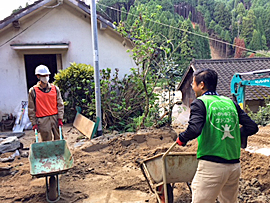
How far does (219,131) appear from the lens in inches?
Answer: 94.7

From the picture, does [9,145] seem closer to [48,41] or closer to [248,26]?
[48,41]

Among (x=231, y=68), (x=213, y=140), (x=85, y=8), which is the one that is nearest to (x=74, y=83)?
(x=85, y=8)

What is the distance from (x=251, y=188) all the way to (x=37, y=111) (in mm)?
3898

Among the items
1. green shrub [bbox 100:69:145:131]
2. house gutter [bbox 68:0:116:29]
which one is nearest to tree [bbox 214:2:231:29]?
house gutter [bbox 68:0:116:29]

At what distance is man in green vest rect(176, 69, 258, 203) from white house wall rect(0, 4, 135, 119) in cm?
737

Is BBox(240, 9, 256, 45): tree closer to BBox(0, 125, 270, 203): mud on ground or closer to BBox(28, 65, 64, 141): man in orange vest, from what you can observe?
BBox(0, 125, 270, 203): mud on ground

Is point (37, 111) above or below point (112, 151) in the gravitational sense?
above

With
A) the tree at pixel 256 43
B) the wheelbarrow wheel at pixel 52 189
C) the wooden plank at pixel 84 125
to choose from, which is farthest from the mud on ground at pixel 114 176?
the tree at pixel 256 43

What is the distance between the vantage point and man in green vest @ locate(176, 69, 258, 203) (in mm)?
2402

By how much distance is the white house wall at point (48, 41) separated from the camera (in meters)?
8.90

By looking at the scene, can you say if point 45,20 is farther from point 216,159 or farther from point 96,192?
point 216,159

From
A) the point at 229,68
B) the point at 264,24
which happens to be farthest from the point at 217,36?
the point at 229,68

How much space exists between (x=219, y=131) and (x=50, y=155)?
3013 mm

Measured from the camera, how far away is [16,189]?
430 cm
